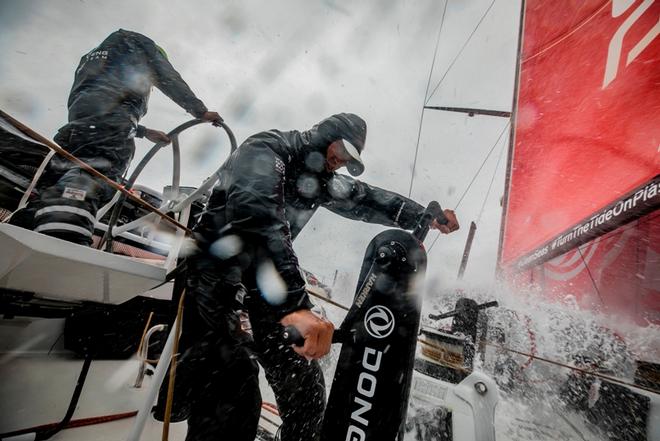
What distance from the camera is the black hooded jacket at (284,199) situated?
1047mm

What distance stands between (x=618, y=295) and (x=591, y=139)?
9.16 ft

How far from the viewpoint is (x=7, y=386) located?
204 cm

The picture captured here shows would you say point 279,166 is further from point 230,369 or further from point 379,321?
point 230,369

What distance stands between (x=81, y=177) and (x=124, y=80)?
0.79 metres

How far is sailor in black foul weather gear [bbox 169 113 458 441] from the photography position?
1040 millimetres

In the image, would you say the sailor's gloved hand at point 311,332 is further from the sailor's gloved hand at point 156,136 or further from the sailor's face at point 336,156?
the sailor's gloved hand at point 156,136

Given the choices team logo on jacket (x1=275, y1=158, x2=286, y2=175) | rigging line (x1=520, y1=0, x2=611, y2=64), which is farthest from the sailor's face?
rigging line (x1=520, y1=0, x2=611, y2=64)

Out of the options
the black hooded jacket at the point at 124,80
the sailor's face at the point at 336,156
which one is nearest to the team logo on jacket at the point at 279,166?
the sailor's face at the point at 336,156

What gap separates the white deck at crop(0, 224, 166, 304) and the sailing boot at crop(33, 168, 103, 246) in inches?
6.5

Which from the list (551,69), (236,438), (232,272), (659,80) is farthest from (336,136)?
(551,69)

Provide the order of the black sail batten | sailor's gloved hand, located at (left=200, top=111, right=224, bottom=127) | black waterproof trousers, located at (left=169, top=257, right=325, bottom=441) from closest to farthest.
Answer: black waterproof trousers, located at (left=169, top=257, right=325, bottom=441)
sailor's gloved hand, located at (left=200, top=111, right=224, bottom=127)
the black sail batten

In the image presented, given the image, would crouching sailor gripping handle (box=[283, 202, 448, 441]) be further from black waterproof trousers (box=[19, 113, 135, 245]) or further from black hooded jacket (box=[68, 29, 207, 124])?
black hooded jacket (box=[68, 29, 207, 124])

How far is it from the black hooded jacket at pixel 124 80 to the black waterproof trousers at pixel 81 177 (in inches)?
3.6

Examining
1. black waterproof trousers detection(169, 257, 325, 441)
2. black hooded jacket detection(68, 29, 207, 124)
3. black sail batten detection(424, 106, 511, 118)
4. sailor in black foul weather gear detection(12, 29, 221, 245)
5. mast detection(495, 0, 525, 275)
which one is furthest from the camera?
black sail batten detection(424, 106, 511, 118)
